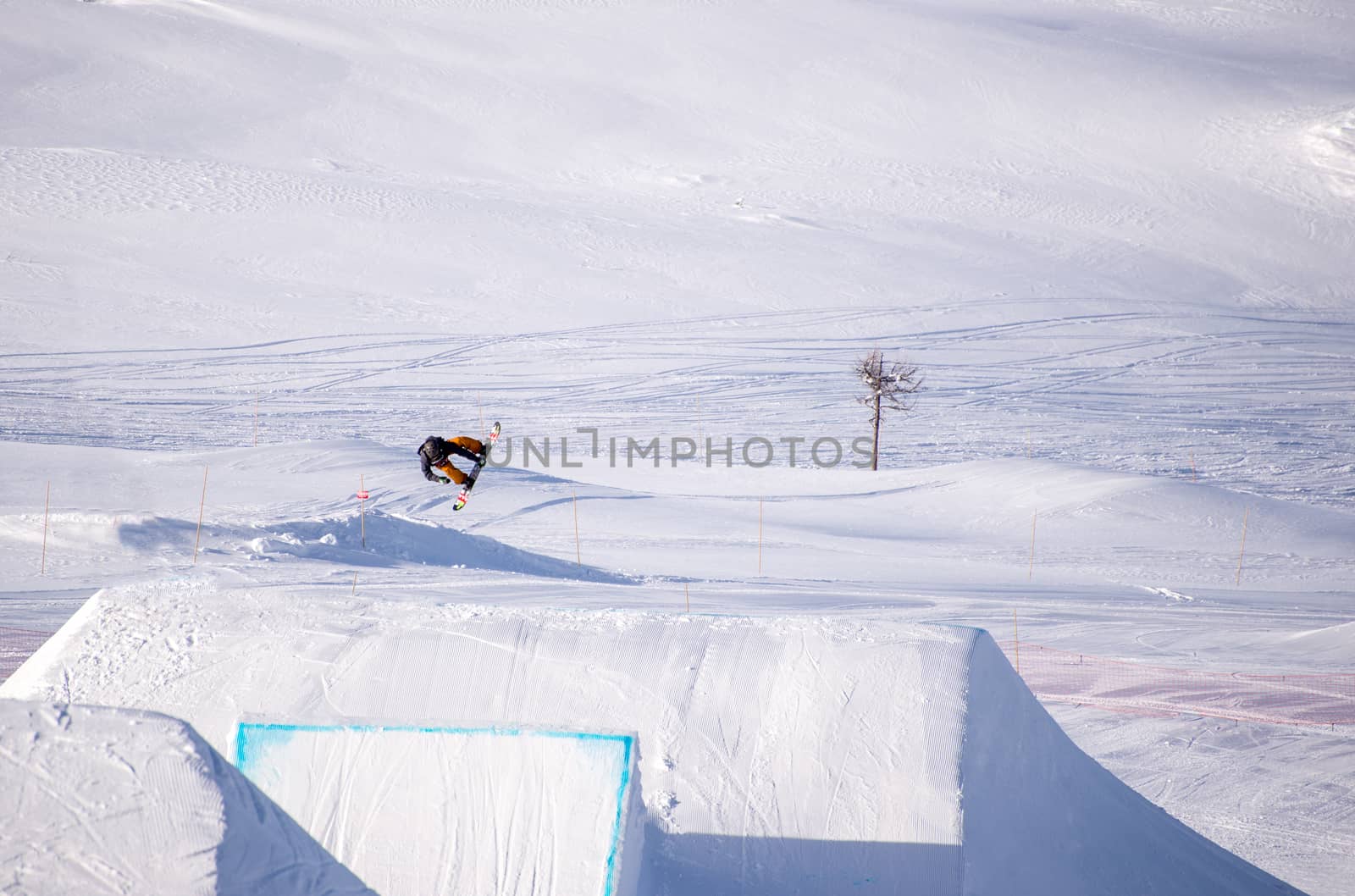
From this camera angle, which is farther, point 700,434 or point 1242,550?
point 700,434

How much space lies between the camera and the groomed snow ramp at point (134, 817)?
292 centimetres

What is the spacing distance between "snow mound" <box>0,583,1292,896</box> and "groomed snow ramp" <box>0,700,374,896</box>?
2064 millimetres

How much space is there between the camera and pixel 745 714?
629cm

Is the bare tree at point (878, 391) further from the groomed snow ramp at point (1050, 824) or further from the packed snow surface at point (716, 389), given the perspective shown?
the groomed snow ramp at point (1050, 824)

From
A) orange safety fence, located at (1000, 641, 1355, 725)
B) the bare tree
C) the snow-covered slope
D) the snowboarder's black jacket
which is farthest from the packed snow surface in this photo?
the snowboarder's black jacket

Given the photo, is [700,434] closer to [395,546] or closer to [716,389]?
[716,389]

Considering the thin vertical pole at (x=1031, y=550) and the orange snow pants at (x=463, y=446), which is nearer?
the orange snow pants at (x=463, y=446)

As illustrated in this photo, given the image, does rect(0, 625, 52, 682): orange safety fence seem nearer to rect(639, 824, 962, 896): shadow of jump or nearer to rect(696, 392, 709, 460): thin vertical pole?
rect(639, 824, 962, 896): shadow of jump

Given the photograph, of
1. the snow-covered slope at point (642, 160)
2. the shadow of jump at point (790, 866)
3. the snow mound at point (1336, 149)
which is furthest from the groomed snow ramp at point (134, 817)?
the snow mound at point (1336, 149)

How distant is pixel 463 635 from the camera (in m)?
6.66

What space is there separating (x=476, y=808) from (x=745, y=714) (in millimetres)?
1814

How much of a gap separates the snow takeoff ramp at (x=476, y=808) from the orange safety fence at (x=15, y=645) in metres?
6.60

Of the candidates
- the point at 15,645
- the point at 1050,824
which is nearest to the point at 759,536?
the point at 15,645

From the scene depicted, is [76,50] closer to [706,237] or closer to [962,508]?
[706,237]
